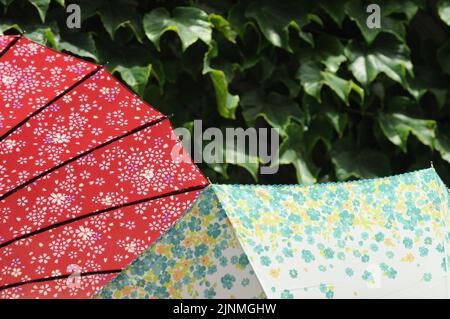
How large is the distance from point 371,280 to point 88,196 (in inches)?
25.1

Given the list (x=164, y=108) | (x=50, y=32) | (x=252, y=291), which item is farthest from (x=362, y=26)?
(x=252, y=291)

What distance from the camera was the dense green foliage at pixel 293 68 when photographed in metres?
2.94

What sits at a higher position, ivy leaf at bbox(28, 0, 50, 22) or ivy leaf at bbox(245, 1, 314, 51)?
ivy leaf at bbox(28, 0, 50, 22)

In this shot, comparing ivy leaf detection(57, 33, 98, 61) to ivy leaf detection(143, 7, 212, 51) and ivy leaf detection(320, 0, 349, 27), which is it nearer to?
ivy leaf detection(143, 7, 212, 51)

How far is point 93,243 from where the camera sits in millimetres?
1825

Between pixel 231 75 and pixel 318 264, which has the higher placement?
pixel 318 264

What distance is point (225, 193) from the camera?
1.65 m

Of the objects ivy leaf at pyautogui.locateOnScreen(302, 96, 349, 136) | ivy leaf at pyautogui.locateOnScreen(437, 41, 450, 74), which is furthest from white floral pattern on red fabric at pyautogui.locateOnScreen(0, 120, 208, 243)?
ivy leaf at pyautogui.locateOnScreen(437, 41, 450, 74)

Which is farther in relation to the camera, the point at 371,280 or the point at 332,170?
the point at 332,170

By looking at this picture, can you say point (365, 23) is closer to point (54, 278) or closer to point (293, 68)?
point (293, 68)

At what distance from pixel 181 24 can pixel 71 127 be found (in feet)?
3.84

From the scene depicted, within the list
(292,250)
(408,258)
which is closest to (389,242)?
(408,258)

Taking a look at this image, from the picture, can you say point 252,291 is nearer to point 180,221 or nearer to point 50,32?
point 180,221

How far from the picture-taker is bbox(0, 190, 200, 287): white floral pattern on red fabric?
70.5 inches
